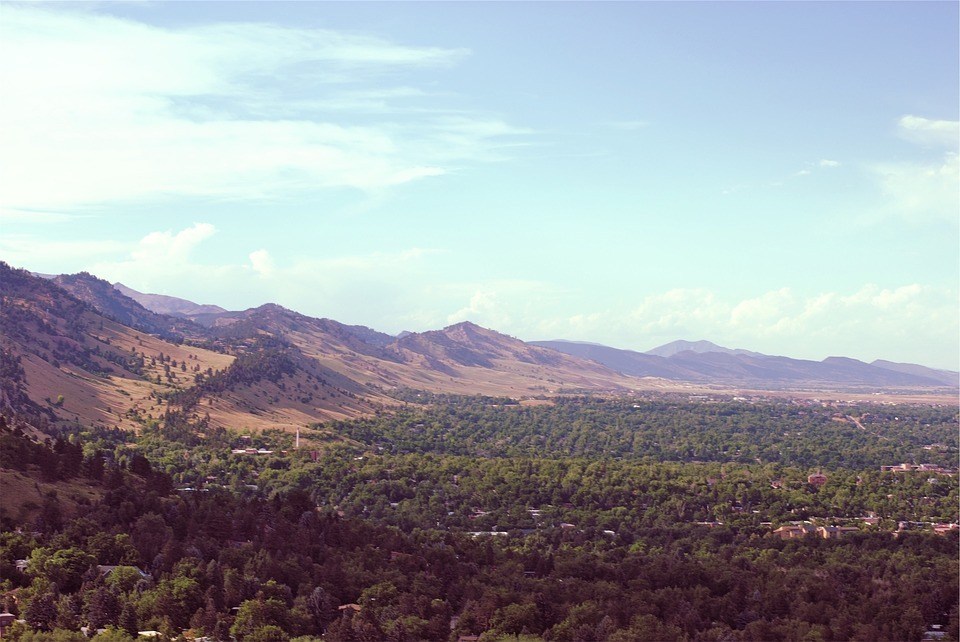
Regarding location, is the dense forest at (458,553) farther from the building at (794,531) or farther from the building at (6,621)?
the building at (794,531)

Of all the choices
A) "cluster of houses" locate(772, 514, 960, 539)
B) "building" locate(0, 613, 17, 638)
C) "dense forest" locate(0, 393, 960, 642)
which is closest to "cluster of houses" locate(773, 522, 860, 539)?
"cluster of houses" locate(772, 514, 960, 539)

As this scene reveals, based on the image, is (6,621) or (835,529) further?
(835,529)

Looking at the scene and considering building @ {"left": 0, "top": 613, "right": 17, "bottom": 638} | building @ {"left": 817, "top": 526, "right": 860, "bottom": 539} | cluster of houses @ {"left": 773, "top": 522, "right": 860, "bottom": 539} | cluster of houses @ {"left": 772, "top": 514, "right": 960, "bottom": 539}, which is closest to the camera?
building @ {"left": 0, "top": 613, "right": 17, "bottom": 638}

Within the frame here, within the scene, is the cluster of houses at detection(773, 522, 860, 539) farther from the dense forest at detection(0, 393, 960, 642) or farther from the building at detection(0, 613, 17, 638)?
the building at detection(0, 613, 17, 638)

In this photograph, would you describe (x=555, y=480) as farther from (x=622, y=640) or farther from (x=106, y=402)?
(x=106, y=402)

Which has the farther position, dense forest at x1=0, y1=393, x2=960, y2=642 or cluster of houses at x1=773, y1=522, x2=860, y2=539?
cluster of houses at x1=773, y1=522, x2=860, y2=539

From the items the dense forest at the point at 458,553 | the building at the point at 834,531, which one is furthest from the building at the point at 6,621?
the building at the point at 834,531

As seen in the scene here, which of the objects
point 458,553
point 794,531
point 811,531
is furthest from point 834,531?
point 458,553

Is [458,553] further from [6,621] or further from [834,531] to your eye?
[834,531]
